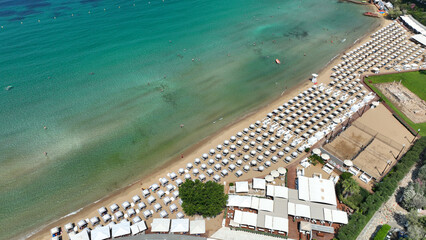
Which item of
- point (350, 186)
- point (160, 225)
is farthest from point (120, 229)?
point (350, 186)

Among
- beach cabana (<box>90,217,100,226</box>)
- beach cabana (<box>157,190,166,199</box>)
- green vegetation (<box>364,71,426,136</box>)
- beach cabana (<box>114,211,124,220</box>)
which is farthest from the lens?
green vegetation (<box>364,71,426,136</box>)

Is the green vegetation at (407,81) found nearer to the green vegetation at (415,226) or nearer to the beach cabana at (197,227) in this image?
the green vegetation at (415,226)

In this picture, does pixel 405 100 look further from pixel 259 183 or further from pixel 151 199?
pixel 151 199

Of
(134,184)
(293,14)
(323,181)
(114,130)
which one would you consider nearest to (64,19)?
(114,130)

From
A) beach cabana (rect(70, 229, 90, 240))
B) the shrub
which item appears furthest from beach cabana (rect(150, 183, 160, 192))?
the shrub

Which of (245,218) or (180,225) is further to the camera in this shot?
(245,218)

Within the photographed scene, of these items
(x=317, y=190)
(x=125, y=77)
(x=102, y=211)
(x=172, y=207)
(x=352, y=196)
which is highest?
(x=125, y=77)

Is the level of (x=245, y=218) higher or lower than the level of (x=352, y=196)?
lower

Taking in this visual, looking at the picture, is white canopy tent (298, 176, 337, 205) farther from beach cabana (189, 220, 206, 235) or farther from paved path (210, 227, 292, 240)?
beach cabana (189, 220, 206, 235)
